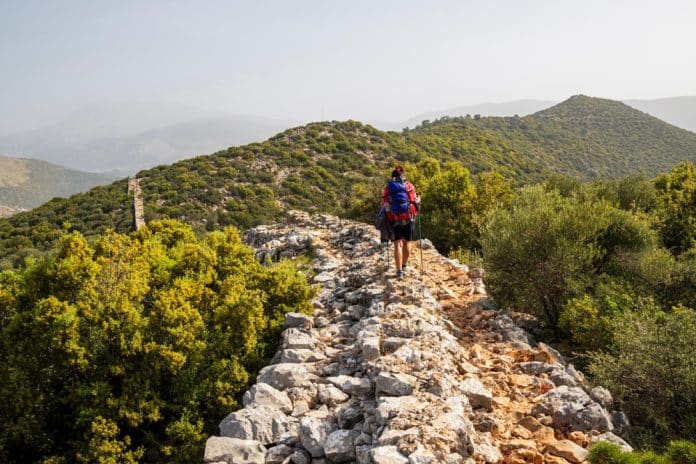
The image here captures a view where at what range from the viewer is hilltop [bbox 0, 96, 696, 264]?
39.1m

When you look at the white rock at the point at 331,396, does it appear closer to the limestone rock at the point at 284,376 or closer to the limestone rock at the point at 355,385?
the limestone rock at the point at 355,385

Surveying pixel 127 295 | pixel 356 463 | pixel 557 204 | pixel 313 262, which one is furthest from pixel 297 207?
pixel 356 463

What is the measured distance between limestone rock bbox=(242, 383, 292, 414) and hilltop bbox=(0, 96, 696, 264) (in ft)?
73.6

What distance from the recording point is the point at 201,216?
125 feet

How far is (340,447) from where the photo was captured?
229 inches

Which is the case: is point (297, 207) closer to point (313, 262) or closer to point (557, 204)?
point (313, 262)

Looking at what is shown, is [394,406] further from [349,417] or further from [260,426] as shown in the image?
[260,426]

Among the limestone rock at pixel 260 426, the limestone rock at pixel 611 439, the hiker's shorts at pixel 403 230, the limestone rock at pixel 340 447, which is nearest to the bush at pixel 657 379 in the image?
the limestone rock at pixel 611 439

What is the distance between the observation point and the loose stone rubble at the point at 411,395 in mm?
5734

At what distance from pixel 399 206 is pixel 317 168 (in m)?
39.7

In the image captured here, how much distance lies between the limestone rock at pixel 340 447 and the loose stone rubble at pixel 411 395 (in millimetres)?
14

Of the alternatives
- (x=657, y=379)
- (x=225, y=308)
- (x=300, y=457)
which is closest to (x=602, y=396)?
(x=657, y=379)

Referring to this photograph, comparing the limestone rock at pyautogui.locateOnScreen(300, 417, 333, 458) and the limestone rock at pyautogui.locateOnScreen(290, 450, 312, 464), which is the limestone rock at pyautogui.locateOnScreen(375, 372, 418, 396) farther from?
the limestone rock at pyautogui.locateOnScreen(290, 450, 312, 464)

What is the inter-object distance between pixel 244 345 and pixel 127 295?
8.37 ft
